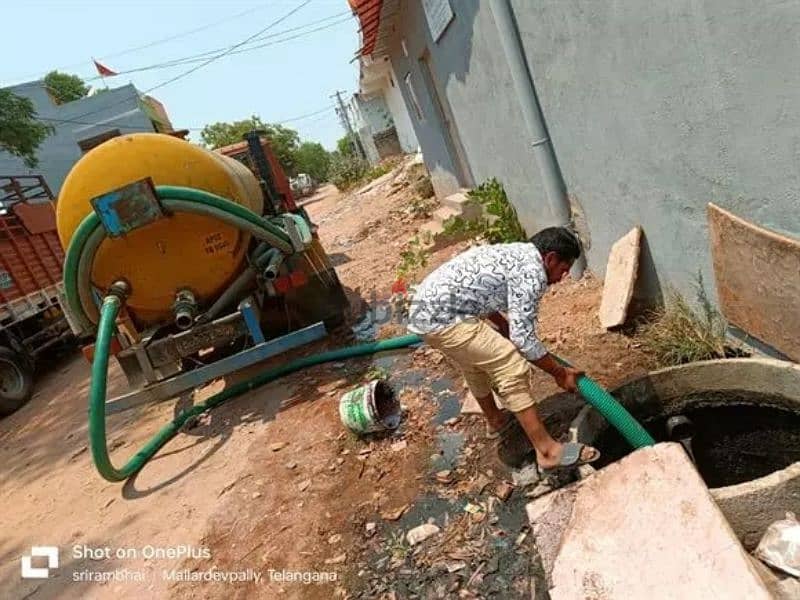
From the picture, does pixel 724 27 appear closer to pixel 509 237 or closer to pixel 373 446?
pixel 373 446

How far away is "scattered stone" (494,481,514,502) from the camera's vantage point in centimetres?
279

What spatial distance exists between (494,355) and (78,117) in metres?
26.5

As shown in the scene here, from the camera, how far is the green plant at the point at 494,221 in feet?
20.1

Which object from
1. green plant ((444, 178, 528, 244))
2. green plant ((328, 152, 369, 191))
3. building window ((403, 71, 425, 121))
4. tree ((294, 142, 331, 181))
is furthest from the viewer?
tree ((294, 142, 331, 181))

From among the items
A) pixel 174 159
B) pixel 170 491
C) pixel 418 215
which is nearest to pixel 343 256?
pixel 418 215

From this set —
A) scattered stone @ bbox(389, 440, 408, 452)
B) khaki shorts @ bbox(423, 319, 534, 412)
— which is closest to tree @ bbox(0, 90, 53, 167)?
scattered stone @ bbox(389, 440, 408, 452)

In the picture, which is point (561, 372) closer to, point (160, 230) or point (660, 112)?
point (660, 112)

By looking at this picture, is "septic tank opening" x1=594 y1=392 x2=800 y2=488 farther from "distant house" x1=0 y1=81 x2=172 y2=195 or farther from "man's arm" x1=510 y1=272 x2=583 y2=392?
"distant house" x1=0 y1=81 x2=172 y2=195

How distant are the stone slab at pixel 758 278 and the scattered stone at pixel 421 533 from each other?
173 cm

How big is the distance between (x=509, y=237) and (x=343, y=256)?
4.43 m

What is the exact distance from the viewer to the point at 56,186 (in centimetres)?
2302

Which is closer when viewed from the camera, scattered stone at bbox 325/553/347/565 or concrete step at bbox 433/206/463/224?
scattered stone at bbox 325/553/347/565

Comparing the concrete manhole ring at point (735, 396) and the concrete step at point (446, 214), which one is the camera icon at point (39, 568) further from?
the concrete step at point (446, 214)

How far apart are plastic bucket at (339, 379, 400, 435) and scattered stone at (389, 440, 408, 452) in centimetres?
17
